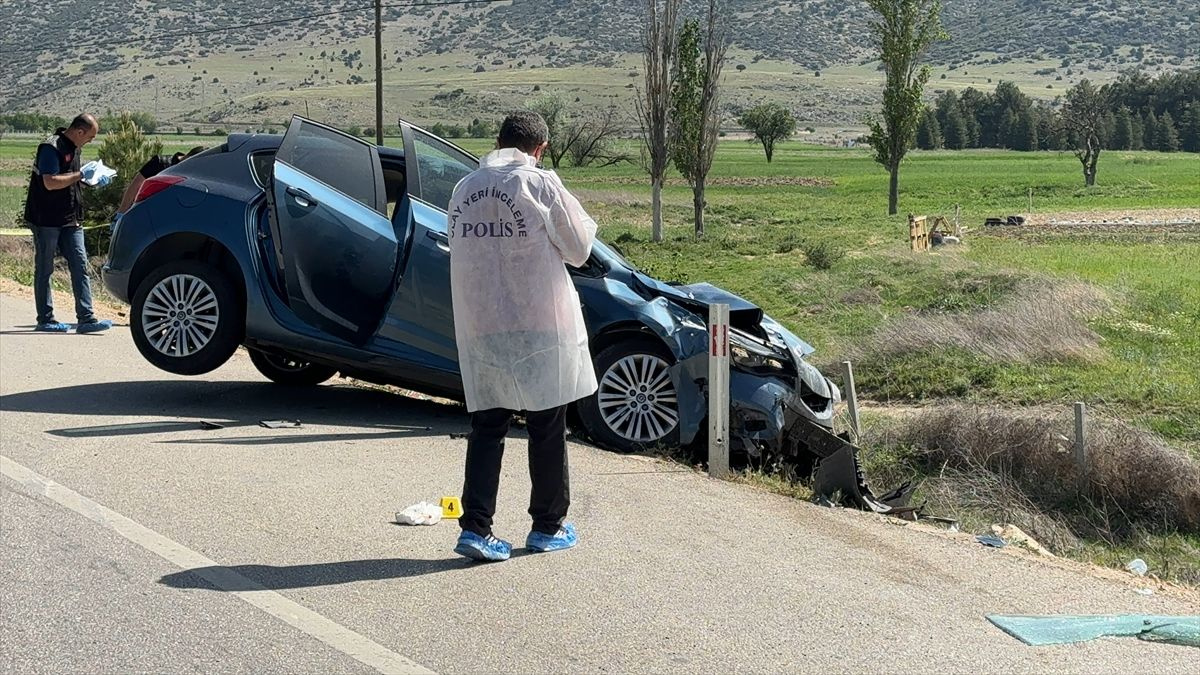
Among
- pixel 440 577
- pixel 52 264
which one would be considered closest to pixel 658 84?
pixel 52 264

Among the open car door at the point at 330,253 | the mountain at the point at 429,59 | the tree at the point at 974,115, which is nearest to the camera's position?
the open car door at the point at 330,253

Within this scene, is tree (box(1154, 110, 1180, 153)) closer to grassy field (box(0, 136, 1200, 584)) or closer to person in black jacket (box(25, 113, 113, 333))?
grassy field (box(0, 136, 1200, 584))

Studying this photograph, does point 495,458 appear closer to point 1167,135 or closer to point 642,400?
point 642,400

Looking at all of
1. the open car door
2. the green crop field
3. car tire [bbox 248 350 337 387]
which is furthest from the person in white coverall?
the green crop field

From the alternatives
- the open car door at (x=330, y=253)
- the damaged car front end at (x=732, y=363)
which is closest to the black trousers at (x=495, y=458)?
the damaged car front end at (x=732, y=363)

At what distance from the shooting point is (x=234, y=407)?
9.97 metres

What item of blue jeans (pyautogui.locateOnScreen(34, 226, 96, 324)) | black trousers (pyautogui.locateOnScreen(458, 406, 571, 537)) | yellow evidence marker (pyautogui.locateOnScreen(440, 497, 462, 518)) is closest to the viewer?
black trousers (pyautogui.locateOnScreen(458, 406, 571, 537))

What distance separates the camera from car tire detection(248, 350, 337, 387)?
10.9m

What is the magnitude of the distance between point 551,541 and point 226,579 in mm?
1373

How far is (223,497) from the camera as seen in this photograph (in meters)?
7.28

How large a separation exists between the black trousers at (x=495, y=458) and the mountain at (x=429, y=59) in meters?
121

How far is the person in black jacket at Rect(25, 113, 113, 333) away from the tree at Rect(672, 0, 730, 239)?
87.9 feet

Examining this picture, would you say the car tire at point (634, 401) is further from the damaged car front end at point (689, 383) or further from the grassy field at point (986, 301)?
the grassy field at point (986, 301)

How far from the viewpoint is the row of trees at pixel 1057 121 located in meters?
103
